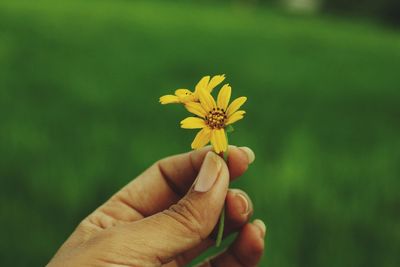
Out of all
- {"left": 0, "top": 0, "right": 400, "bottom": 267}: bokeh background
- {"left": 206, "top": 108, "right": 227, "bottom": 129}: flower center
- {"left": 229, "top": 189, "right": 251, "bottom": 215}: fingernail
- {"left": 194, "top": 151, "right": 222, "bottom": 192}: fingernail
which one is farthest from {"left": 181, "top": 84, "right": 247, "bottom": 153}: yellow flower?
{"left": 0, "top": 0, "right": 400, "bottom": 267}: bokeh background

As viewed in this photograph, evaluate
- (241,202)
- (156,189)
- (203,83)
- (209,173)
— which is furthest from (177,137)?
(203,83)

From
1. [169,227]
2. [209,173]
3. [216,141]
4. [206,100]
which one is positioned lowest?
[169,227]

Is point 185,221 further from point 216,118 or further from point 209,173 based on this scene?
point 216,118

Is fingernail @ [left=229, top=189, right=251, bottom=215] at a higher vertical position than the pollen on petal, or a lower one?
lower

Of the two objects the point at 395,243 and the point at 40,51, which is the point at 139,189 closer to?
the point at 395,243

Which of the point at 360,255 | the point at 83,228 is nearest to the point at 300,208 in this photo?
the point at 360,255

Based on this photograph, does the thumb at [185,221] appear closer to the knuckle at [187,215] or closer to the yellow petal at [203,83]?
the knuckle at [187,215]

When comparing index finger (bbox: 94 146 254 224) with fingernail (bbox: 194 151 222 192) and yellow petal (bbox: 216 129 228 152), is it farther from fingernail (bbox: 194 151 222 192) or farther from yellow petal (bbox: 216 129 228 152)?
yellow petal (bbox: 216 129 228 152)
